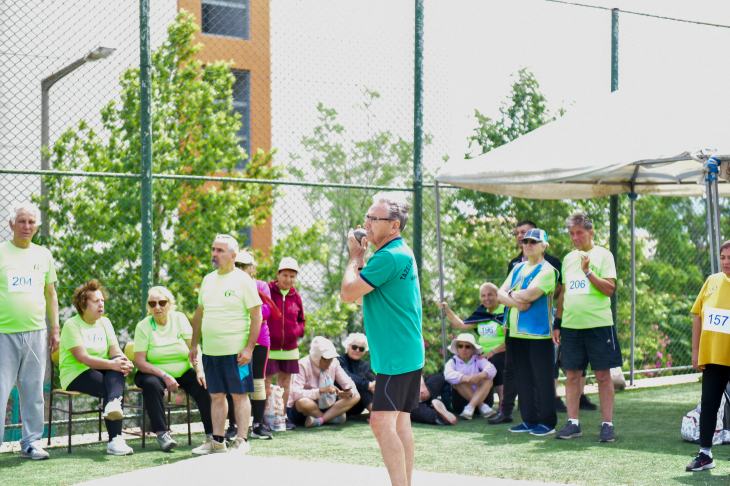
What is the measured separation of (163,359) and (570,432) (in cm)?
320

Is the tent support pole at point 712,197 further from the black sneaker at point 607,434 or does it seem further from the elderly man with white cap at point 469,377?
the elderly man with white cap at point 469,377

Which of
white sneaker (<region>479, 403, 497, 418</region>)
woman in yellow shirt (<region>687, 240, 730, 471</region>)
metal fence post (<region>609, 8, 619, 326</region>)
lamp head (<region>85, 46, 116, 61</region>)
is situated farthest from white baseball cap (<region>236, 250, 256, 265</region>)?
metal fence post (<region>609, 8, 619, 326</region>)

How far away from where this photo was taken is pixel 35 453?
222 inches

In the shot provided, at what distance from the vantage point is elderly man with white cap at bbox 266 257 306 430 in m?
6.93

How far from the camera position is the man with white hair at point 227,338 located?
576cm

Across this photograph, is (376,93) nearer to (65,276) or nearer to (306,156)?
(306,156)

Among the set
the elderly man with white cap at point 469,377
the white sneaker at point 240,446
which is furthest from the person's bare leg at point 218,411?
the elderly man with white cap at point 469,377

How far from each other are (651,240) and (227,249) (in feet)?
26.3

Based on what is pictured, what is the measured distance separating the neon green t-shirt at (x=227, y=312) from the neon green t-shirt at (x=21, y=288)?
117 centimetres

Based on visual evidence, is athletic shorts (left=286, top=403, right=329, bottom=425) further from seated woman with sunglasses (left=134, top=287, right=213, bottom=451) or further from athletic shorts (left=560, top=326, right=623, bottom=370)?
athletic shorts (left=560, top=326, right=623, bottom=370)

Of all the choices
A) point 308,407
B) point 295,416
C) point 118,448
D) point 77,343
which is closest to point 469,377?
point 308,407

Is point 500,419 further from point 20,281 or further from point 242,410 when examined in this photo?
point 20,281

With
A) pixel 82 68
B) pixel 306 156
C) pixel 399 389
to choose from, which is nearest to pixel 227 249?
pixel 399 389

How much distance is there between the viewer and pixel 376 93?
8422mm
